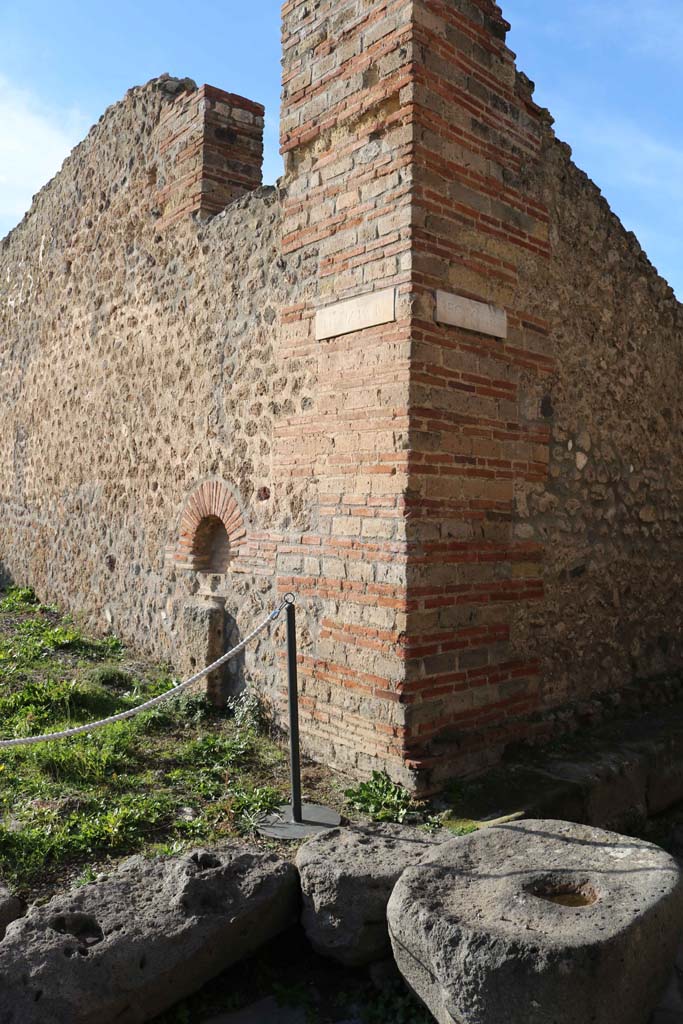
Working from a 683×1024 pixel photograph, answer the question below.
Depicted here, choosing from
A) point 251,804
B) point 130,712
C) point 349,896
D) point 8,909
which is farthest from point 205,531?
point 349,896

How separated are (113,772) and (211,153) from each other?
16.4 feet

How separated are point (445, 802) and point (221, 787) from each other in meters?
1.27

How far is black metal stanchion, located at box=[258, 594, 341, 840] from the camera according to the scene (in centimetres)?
411

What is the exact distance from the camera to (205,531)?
6598 mm

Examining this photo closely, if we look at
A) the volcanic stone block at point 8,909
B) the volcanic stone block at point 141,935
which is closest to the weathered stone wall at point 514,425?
the volcanic stone block at point 141,935

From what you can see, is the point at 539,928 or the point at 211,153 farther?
the point at 211,153

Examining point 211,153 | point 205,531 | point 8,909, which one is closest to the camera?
point 8,909

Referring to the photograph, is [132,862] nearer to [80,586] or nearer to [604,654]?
[604,654]

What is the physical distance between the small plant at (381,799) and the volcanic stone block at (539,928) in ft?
2.53

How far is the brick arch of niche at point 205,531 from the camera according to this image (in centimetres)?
621

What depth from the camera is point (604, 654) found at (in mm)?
5988

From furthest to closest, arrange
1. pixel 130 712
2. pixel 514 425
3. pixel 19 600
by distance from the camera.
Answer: pixel 19 600 < pixel 514 425 < pixel 130 712

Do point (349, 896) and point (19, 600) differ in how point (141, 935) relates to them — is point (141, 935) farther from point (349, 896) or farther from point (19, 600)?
point (19, 600)

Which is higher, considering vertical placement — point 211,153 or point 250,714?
point 211,153
